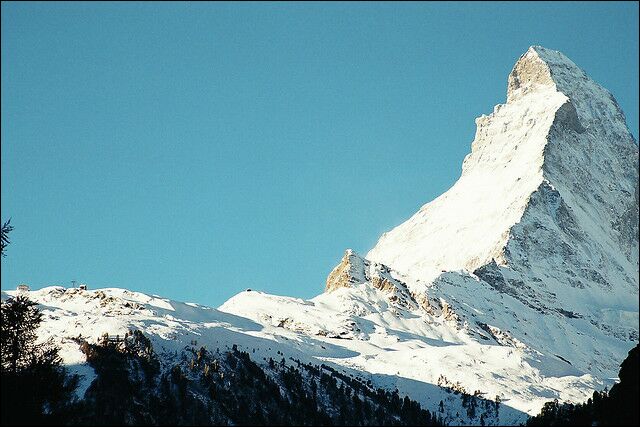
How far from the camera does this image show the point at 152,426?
520 ft

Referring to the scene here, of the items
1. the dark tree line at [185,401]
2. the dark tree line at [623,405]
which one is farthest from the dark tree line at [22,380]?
the dark tree line at [185,401]

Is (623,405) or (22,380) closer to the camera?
(22,380)

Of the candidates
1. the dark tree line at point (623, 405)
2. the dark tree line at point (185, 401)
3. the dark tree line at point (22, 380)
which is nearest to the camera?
the dark tree line at point (22, 380)

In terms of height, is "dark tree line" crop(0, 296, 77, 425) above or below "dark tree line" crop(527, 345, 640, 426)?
below

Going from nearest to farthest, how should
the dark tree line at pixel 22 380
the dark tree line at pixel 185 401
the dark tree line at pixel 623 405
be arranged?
the dark tree line at pixel 22 380 → the dark tree line at pixel 623 405 → the dark tree line at pixel 185 401

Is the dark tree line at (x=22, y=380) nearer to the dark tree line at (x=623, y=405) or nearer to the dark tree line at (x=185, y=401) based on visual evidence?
the dark tree line at (x=623, y=405)

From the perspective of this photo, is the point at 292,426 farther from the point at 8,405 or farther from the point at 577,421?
the point at 8,405

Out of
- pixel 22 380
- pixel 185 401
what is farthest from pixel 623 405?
pixel 185 401

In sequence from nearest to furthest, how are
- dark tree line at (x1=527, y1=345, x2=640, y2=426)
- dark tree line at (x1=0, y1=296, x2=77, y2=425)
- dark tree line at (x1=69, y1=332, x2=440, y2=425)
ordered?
dark tree line at (x1=0, y1=296, x2=77, y2=425) → dark tree line at (x1=527, y1=345, x2=640, y2=426) → dark tree line at (x1=69, y1=332, x2=440, y2=425)

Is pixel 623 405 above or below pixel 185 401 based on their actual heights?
above

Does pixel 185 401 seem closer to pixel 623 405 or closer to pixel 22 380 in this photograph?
pixel 623 405

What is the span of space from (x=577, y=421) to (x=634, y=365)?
12.2m

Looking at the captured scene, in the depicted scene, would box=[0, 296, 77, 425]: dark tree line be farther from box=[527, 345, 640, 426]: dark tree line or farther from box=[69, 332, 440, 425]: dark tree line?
box=[69, 332, 440, 425]: dark tree line

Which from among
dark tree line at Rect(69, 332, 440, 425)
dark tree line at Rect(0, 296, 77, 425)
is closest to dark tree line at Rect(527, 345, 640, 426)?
dark tree line at Rect(0, 296, 77, 425)
